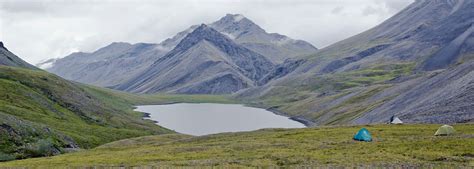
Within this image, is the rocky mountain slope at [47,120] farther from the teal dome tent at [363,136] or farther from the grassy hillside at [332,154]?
the teal dome tent at [363,136]

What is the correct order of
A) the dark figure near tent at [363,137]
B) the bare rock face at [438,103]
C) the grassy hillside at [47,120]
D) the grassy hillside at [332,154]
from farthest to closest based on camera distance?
the bare rock face at [438,103], the grassy hillside at [47,120], the dark figure near tent at [363,137], the grassy hillside at [332,154]

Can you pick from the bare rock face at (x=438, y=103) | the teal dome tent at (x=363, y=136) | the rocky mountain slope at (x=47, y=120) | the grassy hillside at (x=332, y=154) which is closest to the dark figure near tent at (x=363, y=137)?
the teal dome tent at (x=363, y=136)

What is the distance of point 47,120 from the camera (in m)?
107

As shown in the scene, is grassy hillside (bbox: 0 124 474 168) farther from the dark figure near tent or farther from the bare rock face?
the bare rock face

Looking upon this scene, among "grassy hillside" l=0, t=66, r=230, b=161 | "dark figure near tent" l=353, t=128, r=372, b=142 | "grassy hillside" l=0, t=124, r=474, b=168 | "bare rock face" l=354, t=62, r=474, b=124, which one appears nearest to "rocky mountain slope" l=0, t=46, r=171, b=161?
"grassy hillside" l=0, t=66, r=230, b=161

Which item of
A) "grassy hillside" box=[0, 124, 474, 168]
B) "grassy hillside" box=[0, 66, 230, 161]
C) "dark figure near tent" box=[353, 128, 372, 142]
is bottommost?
"grassy hillside" box=[0, 124, 474, 168]

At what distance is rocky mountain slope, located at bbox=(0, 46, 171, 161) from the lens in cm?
7575

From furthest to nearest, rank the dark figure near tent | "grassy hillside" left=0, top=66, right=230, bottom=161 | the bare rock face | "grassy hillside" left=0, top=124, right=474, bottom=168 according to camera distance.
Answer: the bare rock face → "grassy hillside" left=0, top=66, right=230, bottom=161 → the dark figure near tent → "grassy hillside" left=0, top=124, right=474, bottom=168

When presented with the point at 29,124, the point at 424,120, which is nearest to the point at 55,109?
the point at 29,124

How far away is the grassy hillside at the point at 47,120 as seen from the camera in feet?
249

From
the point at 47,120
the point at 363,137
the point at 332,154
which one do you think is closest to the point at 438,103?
the point at 363,137

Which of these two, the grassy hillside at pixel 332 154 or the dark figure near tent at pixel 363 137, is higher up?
the dark figure near tent at pixel 363 137

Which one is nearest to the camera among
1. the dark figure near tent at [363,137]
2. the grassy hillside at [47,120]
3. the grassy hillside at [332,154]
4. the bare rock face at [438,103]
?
the grassy hillside at [332,154]

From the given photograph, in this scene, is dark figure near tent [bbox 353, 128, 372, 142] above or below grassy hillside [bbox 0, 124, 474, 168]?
above
